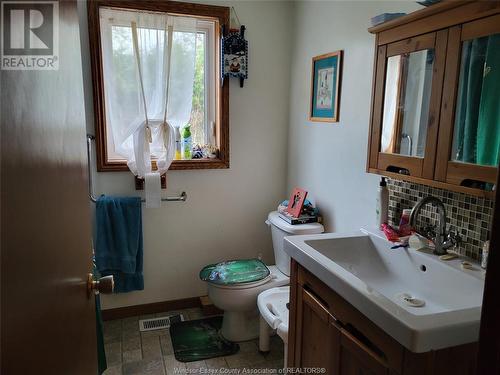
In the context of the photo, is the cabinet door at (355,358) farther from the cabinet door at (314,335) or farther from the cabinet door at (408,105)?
the cabinet door at (408,105)

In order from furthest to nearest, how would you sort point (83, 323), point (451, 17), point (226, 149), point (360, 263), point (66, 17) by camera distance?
point (226, 149), point (360, 263), point (451, 17), point (83, 323), point (66, 17)

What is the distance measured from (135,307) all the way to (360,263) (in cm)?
172

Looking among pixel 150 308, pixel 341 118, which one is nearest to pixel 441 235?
pixel 341 118

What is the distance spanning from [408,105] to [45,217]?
4.44 feet

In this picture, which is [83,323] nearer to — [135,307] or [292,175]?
[135,307]

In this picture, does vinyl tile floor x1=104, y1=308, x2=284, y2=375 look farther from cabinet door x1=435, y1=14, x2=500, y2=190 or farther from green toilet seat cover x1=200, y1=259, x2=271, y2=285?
cabinet door x1=435, y1=14, x2=500, y2=190

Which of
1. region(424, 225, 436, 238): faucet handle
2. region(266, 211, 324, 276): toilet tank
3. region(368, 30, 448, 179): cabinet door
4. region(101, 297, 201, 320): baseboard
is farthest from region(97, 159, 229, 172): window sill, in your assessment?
region(424, 225, 436, 238): faucet handle

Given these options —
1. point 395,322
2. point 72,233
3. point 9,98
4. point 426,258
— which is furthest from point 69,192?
point 426,258

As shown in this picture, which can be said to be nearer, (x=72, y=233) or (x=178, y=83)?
(x=72, y=233)

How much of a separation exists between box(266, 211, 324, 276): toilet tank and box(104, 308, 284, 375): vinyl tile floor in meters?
0.51

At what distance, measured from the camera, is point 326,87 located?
2.29m

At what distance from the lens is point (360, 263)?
67.1 inches

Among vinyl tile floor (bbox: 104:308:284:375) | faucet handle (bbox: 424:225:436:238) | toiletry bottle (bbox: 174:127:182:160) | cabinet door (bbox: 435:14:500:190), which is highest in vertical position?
cabinet door (bbox: 435:14:500:190)

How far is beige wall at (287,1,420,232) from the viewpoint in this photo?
1.97 m
